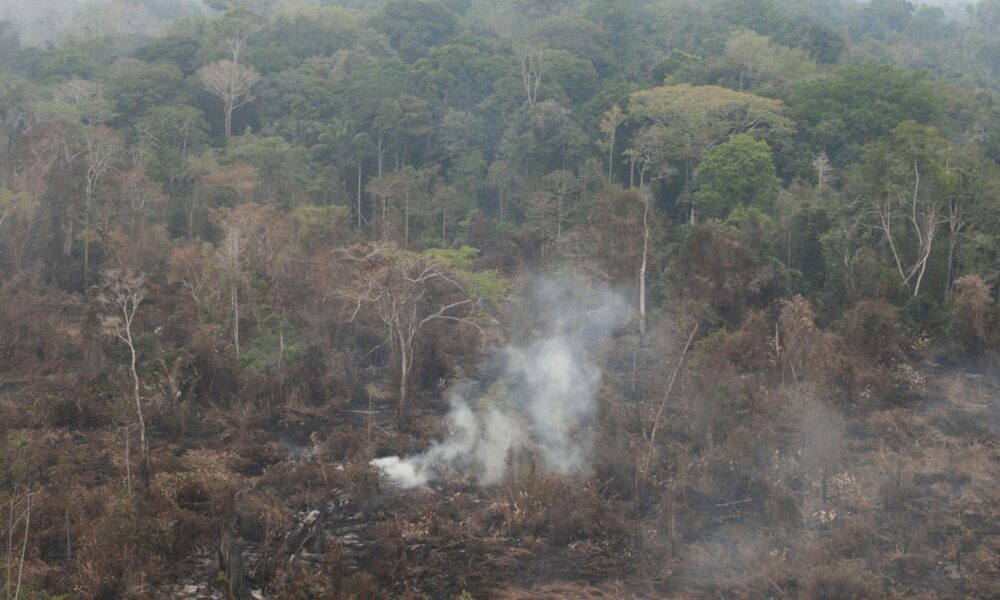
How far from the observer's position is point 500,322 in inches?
1496

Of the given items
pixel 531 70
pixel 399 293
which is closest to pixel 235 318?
pixel 399 293

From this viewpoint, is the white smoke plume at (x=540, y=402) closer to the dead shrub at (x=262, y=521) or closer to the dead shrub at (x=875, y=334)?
the dead shrub at (x=262, y=521)

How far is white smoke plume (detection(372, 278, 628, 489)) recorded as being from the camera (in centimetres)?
A: 2509

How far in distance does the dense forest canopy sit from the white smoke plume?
0.53ft

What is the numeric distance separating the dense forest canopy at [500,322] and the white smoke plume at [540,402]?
0.53ft

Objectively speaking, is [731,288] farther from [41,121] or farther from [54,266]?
[41,121]

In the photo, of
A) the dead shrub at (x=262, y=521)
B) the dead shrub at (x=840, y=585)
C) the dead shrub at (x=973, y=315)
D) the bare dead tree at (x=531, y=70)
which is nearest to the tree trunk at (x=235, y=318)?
the dead shrub at (x=262, y=521)

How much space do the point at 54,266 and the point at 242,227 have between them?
32.3ft

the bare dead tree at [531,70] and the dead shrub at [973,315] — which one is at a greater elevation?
the bare dead tree at [531,70]

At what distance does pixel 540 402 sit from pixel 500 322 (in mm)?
8681

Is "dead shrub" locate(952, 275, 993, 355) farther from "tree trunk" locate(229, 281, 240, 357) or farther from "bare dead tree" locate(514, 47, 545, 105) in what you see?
"bare dead tree" locate(514, 47, 545, 105)

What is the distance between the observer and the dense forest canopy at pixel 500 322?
20438 mm

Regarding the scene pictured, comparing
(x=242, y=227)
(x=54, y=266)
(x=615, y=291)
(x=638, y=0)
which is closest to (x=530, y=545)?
(x=615, y=291)

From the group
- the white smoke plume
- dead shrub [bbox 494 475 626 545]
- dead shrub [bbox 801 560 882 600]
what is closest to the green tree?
the white smoke plume
